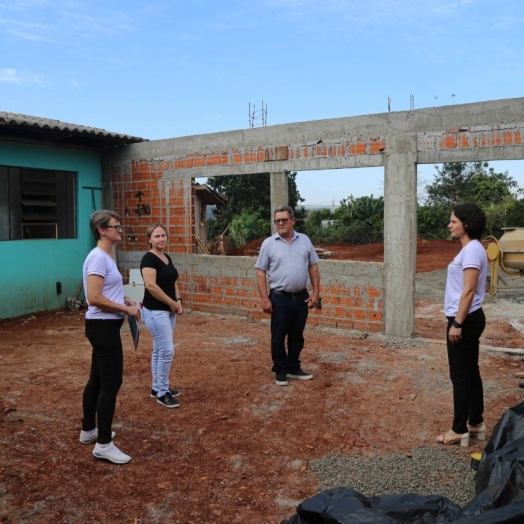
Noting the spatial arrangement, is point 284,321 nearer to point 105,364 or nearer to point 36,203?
point 105,364

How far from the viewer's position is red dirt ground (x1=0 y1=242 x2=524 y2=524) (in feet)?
10.5

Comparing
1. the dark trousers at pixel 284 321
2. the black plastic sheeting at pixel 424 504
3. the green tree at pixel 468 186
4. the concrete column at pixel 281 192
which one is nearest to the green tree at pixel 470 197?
the green tree at pixel 468 186

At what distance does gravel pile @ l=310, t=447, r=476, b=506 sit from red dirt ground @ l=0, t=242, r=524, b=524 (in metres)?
0.11

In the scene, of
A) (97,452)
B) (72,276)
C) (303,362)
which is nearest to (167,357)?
(97,452)

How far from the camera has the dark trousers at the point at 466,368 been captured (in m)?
3.70

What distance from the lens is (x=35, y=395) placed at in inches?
203

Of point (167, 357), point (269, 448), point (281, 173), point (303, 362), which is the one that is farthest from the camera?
point (281, 173)

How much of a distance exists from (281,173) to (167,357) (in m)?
4.36

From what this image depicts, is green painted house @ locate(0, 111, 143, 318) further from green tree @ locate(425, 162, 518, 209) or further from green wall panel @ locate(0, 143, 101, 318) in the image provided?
green tree @ locate(425, 162, 518, 209)

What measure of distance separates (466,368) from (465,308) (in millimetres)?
453

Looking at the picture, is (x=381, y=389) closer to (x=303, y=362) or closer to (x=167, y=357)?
(x=303, y=362)

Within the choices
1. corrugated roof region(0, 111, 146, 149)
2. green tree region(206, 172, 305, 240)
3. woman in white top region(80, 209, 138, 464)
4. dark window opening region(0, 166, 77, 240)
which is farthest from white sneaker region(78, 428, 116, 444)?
green tree region(206, 172, 305, 240)

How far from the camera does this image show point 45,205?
9.67 m

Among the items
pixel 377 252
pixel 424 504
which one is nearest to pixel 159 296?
pixel 424 504
